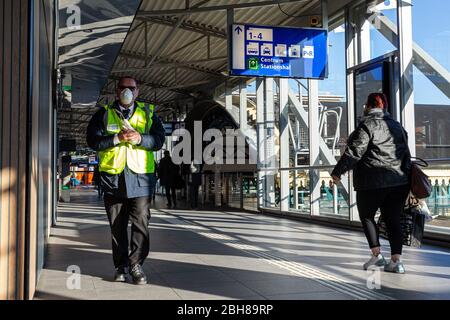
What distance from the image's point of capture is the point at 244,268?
4.52 meters

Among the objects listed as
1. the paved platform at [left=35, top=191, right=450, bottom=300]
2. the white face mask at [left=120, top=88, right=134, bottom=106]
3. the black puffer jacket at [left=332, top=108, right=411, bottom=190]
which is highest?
the white face mask at [left=120, top=88, right=134, bottom=106]

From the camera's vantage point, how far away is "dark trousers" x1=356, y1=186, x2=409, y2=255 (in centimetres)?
432

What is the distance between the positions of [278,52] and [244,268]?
4.28 m

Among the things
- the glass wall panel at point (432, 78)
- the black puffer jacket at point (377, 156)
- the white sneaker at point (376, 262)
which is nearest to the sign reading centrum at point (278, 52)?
the glass wall panel at point (432, 78)

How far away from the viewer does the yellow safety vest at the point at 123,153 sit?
12.4ft

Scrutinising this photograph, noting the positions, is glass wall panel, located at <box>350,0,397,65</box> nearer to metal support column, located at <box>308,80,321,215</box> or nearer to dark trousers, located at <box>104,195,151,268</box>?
metal support column, located at <box>308,80,321,215</box>

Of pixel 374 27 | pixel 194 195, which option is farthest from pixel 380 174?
pixel 194 195

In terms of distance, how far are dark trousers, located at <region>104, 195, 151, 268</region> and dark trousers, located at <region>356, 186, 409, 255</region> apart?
1.93 meters

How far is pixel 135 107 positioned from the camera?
3.96 meters

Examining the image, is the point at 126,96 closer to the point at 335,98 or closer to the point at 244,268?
the point at 244,268

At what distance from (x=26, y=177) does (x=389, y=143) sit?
3125mm

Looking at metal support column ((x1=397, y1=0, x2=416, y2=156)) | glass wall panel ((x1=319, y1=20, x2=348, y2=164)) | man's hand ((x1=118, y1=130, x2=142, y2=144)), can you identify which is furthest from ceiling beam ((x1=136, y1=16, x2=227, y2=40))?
man's hand ((x1=118, y1=130, x2=142, y2=144))

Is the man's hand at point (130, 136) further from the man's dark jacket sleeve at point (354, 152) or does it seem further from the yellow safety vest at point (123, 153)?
the man's dark jacket sleeve at point (354, 152)
